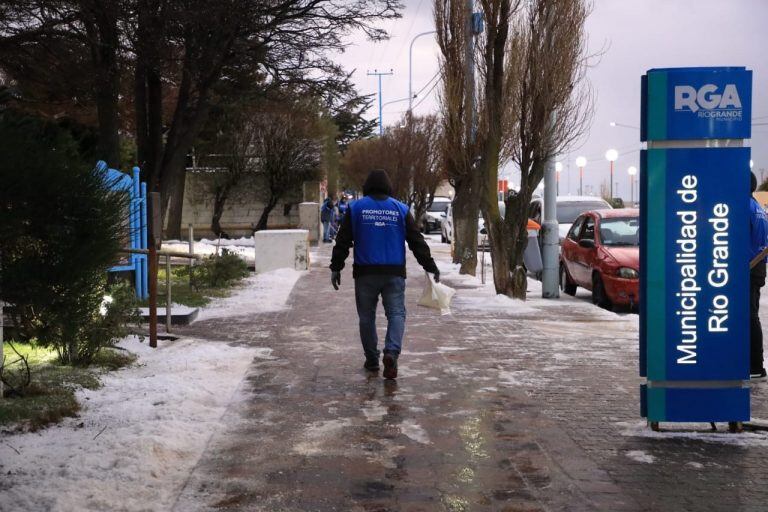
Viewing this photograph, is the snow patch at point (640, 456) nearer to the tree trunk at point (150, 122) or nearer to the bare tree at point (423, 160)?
the tree trunk at point (150, 122)

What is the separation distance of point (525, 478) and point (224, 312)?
7.96m

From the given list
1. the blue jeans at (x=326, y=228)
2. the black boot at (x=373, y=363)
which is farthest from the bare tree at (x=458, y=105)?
the blue jeans at (x=326, y=228)

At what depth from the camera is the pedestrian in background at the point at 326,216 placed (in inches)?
1439

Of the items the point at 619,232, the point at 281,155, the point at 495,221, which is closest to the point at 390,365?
the point at 495,221

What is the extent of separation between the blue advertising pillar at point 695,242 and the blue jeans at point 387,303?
2.47 metres

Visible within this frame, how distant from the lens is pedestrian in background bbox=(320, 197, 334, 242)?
120 ft

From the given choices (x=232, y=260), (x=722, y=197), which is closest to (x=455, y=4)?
(x=232, y=260)

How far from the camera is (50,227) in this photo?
5.38 m

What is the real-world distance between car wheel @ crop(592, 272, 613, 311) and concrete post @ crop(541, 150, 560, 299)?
905mm

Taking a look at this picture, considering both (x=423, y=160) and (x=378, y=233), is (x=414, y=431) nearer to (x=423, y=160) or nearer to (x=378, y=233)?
(x=378, y=233)

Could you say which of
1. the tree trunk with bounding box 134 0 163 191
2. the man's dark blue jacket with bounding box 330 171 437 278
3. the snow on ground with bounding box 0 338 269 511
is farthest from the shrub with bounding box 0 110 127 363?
the tree trunk with bounding box 134 0 163 191

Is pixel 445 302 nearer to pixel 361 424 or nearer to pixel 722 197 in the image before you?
pixel 361 424

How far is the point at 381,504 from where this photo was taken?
4.71m

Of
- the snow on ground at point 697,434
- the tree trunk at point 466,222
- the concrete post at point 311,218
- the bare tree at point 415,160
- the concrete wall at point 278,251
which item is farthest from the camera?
the bare tree at point 415,160
